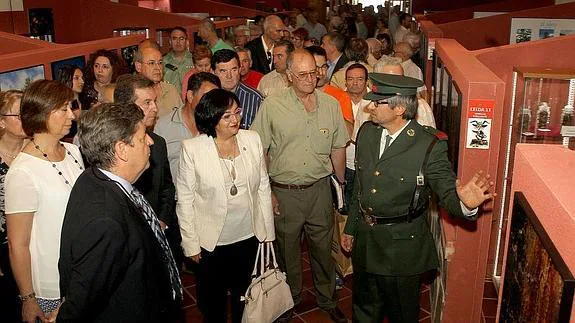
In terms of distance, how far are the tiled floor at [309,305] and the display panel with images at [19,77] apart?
79.2 inches

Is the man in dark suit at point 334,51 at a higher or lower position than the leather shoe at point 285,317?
higher

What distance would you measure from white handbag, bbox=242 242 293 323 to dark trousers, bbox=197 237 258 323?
0.06 metres

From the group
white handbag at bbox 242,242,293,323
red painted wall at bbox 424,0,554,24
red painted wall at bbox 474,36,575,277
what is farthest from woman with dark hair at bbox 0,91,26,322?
red painted wall at bbox 424,0,554,24

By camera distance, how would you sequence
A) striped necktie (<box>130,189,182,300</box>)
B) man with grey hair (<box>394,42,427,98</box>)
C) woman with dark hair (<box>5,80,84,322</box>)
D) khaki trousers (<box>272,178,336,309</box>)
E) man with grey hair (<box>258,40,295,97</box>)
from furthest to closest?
man with grey hair (<box>394,42,427,98</box>), man with grey hair (<box>258,40,295,97</box>), khaki trousers (<box>272,178,336,309</box>), woman with dark hair (<box>5,80,84,322</box>), striped necktie (<box>130,189,182,300</box>)

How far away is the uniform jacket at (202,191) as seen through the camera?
328 centimetres

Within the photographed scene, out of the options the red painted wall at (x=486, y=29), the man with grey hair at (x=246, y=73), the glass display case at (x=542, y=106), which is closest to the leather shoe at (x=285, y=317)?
the glass display case at (x=542, y=106)

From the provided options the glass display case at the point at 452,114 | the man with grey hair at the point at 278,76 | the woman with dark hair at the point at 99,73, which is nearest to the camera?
the glass display case at the point at 452,114

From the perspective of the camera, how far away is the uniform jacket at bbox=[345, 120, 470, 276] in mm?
3117

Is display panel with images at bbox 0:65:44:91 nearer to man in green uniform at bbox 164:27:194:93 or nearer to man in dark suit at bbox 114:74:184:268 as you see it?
man in dark suit at bbox 114:74:184:268

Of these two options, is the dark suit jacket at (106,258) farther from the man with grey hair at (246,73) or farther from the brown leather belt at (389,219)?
the man with grey hair at (246,73)

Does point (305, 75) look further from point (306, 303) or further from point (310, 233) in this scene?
point (306, 303)

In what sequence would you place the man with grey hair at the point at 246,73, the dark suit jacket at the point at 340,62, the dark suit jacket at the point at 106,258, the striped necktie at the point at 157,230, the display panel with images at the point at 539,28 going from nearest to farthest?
the dark suit jacket at the point at 106,258 < the striped necktie at the point at 157,230 < the man with grey hair at the point at 246,73 < the dark suit jacket at the point at 340,62 < the display panel with images at the point at 539,28

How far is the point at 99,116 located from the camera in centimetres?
230

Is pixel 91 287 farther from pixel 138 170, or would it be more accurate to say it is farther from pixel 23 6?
pixel 23 6
